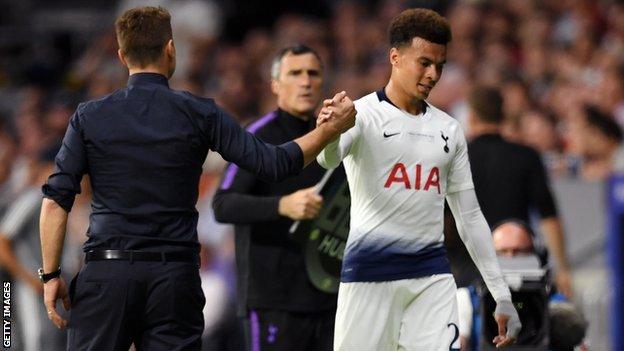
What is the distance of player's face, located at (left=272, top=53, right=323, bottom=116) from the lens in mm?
9195

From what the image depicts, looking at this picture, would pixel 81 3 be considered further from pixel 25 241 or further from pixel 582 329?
pixel 582 329

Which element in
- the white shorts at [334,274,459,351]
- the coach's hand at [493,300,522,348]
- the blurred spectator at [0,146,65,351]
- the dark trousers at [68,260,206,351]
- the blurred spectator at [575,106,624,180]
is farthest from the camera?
the blurred spectator at [575,106,624,180]

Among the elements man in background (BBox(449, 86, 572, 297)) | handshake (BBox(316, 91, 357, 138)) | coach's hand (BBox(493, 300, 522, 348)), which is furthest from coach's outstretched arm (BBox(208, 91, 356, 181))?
man in background (BBox(449, 86, 572, 297))

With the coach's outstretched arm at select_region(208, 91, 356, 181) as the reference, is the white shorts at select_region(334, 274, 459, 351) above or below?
below

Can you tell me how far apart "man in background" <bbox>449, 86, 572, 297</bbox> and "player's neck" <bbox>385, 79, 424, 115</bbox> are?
2.93 m

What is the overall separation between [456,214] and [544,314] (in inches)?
43.6

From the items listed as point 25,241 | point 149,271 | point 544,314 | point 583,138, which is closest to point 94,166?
point 149,271

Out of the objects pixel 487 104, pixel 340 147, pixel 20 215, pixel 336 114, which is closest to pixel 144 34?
pixel 336 114

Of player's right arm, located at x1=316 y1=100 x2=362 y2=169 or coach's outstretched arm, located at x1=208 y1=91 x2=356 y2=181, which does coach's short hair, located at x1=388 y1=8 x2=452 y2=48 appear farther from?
coach's outstretched arm, located at x1=208 y1=91 x2=356 y2=181

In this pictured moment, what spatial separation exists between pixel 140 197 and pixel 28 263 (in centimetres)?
507

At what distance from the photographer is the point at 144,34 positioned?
6.95 meters

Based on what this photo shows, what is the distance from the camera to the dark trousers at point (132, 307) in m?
6.81

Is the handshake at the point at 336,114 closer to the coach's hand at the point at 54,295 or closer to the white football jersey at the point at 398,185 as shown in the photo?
the white football jersey at the point at 398,185

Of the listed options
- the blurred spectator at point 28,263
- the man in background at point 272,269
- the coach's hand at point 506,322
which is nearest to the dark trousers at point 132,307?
the coach's hand at point 506,322
